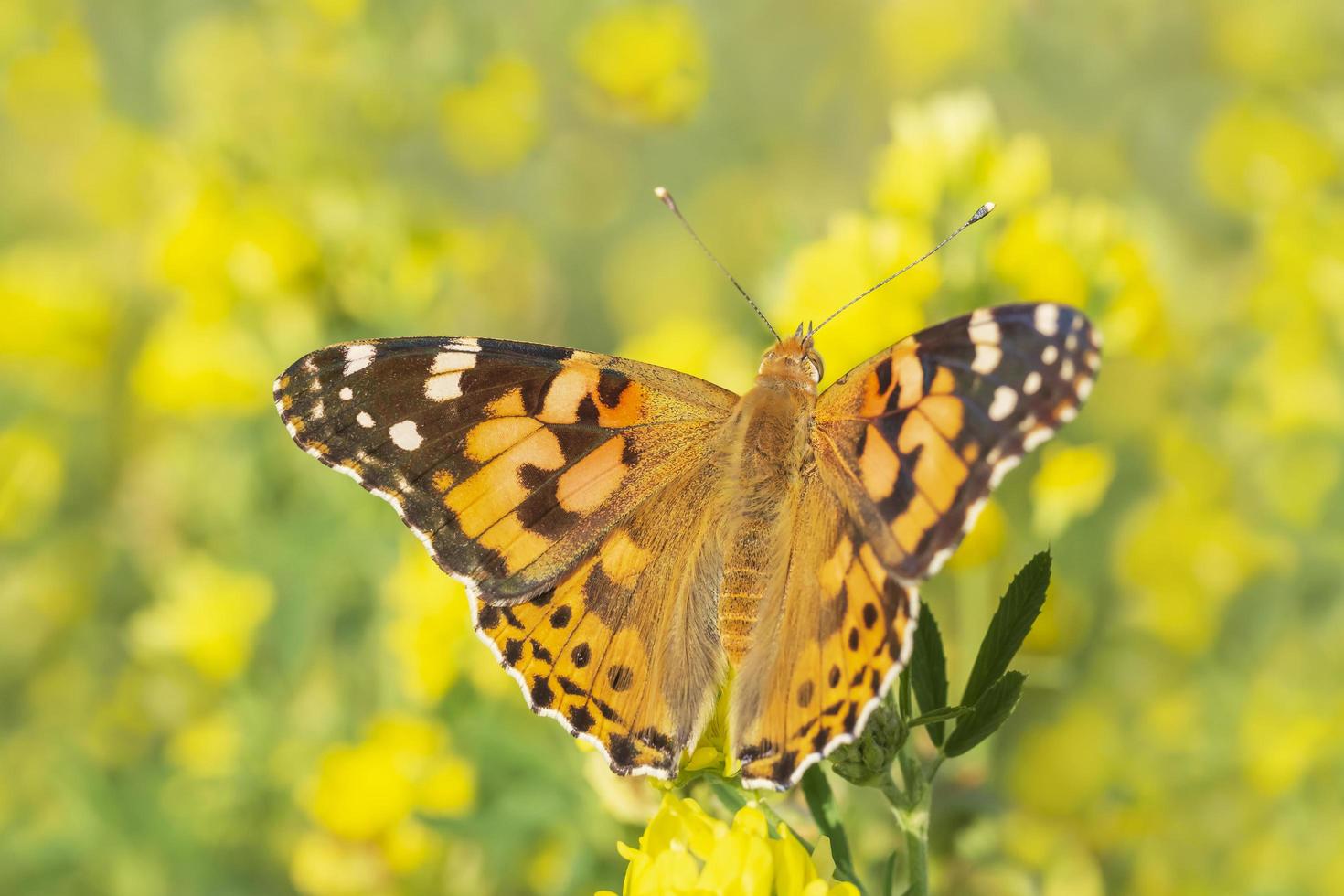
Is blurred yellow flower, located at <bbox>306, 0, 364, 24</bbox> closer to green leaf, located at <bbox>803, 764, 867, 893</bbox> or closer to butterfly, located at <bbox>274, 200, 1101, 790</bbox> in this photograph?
butterfly, located at <bbox>274, 200, 1101, 790</bbox>

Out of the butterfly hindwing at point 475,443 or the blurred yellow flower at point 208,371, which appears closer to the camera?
the butterfly hindwing at point 475,443

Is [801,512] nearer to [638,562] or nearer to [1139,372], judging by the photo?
[638,562]

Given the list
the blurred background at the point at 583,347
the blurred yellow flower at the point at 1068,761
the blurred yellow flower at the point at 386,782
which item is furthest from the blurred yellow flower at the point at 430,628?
the blurred yellow flower at the point at 1068,761

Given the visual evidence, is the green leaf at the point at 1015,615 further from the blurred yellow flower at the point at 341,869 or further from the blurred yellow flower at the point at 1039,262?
the blurred yellow flower at the point at 341,869

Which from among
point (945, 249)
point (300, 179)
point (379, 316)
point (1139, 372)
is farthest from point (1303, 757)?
point (300, 179)

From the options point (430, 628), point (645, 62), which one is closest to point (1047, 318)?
point (430, 628)

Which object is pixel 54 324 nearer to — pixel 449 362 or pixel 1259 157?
pixel 449 362

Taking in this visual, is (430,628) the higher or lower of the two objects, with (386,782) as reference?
higher

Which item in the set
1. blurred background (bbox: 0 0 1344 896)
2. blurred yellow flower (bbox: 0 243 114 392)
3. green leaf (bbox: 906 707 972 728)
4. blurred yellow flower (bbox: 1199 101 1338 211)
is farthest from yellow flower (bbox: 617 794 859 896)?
blurred yellow flower (bbox: 0 243 114 392)
